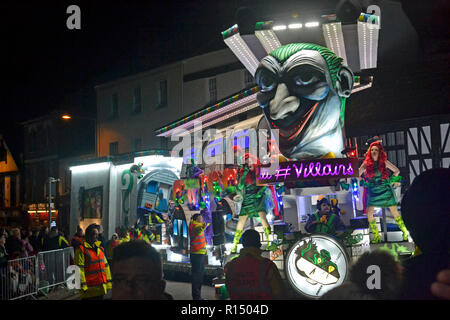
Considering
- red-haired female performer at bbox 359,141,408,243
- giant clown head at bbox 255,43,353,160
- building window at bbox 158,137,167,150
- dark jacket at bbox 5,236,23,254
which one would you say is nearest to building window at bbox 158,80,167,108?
building window at bbox 158,137,167,150

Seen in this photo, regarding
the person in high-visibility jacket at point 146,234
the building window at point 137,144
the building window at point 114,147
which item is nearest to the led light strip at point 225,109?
the person in high-visibility jacket at point 146,234

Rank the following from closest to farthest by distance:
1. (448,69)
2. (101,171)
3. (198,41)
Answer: (448,69)
(101,171)
(198,41)

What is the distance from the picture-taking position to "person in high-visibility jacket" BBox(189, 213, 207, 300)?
10438mm

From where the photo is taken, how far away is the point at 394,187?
1076 centimetres

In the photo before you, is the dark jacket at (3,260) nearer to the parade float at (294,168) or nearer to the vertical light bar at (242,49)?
the parade float at (294,168)

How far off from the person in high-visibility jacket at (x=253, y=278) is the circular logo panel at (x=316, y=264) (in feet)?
13.0

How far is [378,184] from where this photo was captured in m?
10.7

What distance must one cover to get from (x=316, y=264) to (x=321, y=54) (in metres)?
5.31

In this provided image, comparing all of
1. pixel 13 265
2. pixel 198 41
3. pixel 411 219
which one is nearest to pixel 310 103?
pixel 13 265

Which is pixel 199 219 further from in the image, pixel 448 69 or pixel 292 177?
pixel 448 69

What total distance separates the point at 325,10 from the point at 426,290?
960 centimetres

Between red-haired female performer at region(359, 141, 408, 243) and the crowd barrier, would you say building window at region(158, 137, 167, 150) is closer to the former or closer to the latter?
the crowd barrier

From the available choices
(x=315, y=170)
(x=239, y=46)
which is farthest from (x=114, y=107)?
(x=315, y=170)

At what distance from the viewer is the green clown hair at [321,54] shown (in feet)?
38.1
